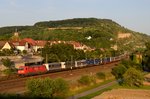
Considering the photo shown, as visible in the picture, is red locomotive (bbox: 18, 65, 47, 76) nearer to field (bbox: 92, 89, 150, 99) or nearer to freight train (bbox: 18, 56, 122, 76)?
freight train (bbox: 18, 56, 122, 76)

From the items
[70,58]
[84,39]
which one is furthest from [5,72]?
[84,39]

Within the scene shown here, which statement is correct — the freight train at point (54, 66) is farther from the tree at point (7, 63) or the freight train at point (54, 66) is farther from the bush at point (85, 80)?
the bush at point (85, 80)

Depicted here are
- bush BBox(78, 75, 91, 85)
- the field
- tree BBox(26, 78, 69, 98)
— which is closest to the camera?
tree BBox(26, 78, 69, 98)

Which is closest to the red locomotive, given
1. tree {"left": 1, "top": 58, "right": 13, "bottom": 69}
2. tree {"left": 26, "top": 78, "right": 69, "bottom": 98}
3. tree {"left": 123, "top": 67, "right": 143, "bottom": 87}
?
tree {"left": 1, "top": 58, "right": 13, "bottom": 69}

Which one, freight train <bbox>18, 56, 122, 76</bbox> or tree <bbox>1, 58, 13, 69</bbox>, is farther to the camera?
tree <bbox>1, 58, 13, 69</bbox>

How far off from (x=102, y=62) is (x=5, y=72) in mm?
51617

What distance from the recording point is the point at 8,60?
2933 inches

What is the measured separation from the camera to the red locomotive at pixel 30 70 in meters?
68.3

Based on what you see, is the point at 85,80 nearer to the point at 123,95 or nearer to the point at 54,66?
the point at 123,95

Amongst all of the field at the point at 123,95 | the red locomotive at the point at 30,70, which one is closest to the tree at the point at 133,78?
the field at the point at 123,95

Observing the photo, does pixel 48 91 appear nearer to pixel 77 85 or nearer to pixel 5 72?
pixel 77 85

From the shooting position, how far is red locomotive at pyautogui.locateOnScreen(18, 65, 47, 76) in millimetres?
68331

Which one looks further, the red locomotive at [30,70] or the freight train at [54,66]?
the freight train at [54,66]

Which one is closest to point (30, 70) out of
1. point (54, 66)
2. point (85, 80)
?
point (54, 66)
